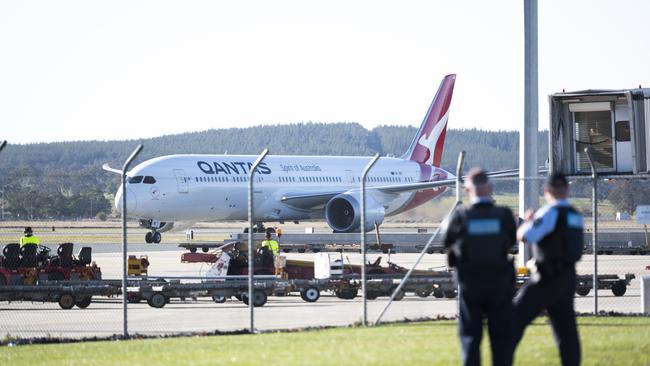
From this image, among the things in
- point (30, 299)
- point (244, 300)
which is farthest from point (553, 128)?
point (30, 299)

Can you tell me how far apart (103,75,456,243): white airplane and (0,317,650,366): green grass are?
24224mm

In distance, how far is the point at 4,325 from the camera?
20219mm

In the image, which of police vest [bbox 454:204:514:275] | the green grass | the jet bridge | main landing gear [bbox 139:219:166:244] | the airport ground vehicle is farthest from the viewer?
main landing gear [bbox 139:219:166:244]

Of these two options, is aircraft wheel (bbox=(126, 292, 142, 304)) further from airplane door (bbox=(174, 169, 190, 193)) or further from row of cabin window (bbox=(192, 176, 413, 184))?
airplane door (bbox=(174, 169, 190, 193))

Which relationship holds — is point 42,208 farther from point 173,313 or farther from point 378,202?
point 173,313

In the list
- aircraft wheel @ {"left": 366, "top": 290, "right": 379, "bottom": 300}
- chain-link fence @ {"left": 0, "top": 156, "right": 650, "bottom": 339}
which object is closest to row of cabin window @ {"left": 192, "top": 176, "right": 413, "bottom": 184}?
chain-link fence @ {"left": 0, "top": 156, "right": 650, "bottom": 339}

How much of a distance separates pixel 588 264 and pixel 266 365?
24454 millimetres

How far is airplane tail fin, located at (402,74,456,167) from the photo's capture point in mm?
56594

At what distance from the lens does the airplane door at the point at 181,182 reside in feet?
149

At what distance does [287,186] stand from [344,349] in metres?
36.7

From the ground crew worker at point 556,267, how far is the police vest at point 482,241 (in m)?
0.73

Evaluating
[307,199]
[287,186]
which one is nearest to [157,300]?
[287,186]

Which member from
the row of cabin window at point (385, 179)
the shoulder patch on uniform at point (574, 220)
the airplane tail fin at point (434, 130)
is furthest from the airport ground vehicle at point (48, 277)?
the airplane tail fin at point (434, 130)

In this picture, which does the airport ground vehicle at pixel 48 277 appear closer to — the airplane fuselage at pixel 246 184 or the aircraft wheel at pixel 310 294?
the aircraft wheel at pixel 310 294
